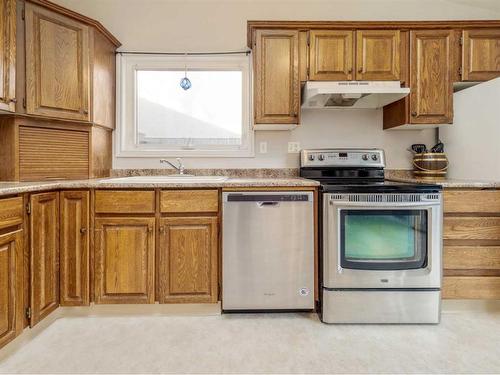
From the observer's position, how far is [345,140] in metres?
2.88

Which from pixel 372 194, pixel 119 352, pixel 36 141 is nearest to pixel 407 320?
pixel 372 194

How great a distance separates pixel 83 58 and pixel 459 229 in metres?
2.97

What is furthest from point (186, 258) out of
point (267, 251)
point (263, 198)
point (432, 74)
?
point (432, 74)

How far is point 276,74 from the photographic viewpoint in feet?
8.20

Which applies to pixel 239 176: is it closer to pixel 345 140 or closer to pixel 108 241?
pixel 345 140

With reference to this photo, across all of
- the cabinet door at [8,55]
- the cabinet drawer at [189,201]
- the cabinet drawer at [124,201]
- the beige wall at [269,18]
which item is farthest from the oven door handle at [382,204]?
the cabinet door at [8,55]

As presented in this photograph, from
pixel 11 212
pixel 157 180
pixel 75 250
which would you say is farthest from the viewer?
pixel 157 180

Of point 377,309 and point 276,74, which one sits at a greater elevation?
point 276,74

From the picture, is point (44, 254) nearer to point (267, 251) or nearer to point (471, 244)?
point (267, 251)

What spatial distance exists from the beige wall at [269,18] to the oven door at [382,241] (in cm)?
90

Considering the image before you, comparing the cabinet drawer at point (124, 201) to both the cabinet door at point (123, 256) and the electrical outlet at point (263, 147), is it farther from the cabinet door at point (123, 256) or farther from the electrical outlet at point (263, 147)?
the electrical outlet at point (263, 147)

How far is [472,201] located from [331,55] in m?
1.47

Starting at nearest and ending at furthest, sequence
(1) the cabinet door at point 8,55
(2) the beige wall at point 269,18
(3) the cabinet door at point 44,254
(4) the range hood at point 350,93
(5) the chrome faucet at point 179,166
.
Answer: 1. (3) the cabinet door at point 44,254
2. (1) the cabinet door at point 8,55
3. (4) the range hood at point 350,93
4. (5) the chrome faucet at point 179,166
5. (2) the beige wall at point 269,18

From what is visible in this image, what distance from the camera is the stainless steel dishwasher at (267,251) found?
2.11 m
